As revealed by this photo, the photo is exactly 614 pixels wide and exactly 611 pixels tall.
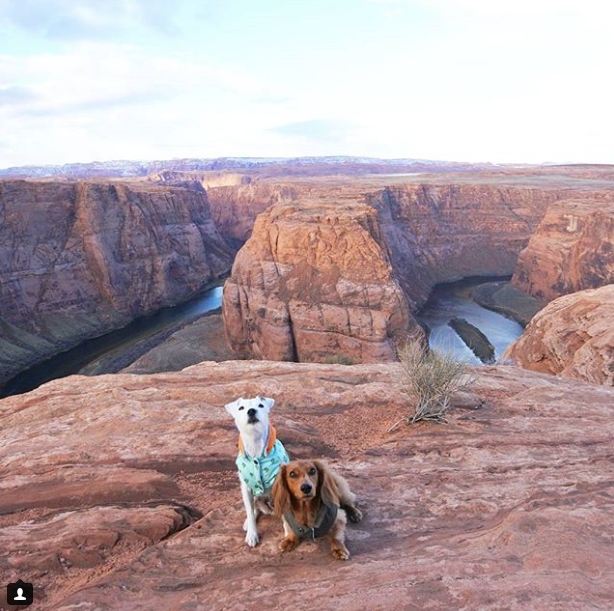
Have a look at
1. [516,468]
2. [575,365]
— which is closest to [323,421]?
[516,468]

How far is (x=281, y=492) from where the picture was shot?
4.48 meters

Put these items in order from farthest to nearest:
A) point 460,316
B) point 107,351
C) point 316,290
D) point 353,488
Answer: point 460,316, point 107,351, point 316,290, point 353,488

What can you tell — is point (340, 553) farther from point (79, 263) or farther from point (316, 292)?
point (79, 263)

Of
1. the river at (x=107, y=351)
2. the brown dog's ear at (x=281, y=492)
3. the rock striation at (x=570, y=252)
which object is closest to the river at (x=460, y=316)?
the rock striation at (x=570, y=252)

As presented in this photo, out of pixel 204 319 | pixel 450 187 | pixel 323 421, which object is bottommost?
pixel 204 319

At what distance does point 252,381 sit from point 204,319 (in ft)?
141

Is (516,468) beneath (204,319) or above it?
above

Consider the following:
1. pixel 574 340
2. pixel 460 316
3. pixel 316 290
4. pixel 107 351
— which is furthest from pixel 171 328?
pixel 574 340

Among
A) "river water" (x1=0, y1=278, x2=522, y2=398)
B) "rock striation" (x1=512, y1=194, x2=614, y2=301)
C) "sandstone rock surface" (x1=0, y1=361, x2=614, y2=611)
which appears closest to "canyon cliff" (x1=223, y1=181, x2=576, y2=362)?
"river water" (x1=0, y1=278, x2=522, y2=398)

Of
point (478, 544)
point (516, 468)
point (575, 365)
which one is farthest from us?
point (575, 365)

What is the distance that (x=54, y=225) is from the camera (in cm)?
6009

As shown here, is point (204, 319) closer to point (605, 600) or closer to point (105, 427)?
point (105, 427)

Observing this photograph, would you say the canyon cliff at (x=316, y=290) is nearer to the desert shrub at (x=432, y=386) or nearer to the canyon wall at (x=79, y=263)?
the canyon wall at (x=79, y=263)

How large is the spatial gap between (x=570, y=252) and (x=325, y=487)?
66.3m
